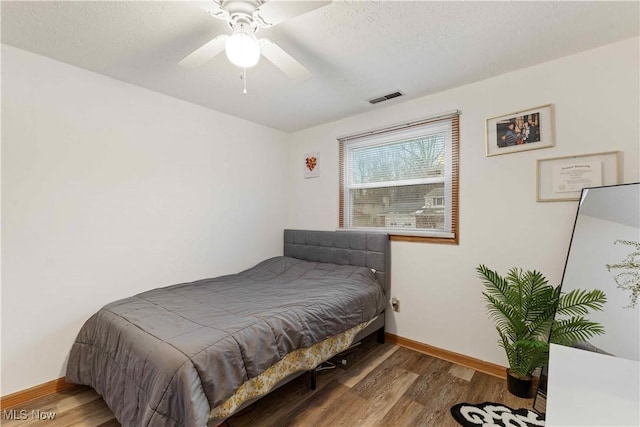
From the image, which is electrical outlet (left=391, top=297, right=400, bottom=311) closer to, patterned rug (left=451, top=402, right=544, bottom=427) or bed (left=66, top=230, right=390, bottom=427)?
bed (left=66, top=230, right=390, bottom=427)

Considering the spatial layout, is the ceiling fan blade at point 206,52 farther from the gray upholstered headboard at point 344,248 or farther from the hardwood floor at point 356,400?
the hardwood floor at point 356,400

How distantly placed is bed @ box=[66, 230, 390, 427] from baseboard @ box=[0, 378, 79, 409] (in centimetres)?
23

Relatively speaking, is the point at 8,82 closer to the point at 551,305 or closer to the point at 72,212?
the point at 72,212

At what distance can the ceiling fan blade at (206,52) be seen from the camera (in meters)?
1.46

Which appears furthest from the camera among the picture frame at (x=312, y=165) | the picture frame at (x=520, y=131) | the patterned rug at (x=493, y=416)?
the picture frame at (x=312, y=165)

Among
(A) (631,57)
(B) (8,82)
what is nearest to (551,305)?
(A) (631,57)

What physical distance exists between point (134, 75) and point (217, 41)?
4.07ft

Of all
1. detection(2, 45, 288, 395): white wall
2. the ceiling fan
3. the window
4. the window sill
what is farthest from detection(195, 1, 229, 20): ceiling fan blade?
the window sill

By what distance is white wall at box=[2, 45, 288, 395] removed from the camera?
189 cm

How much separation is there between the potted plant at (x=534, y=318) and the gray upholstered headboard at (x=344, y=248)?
0.90 metres

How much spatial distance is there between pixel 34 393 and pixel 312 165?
3.08m

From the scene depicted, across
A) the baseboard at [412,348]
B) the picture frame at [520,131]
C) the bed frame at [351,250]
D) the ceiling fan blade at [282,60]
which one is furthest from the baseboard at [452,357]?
the ceiling fan blade at [282,60]

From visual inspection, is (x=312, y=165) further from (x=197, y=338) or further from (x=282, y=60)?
(x=197, y=338)

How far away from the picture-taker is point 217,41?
1.46 meters
